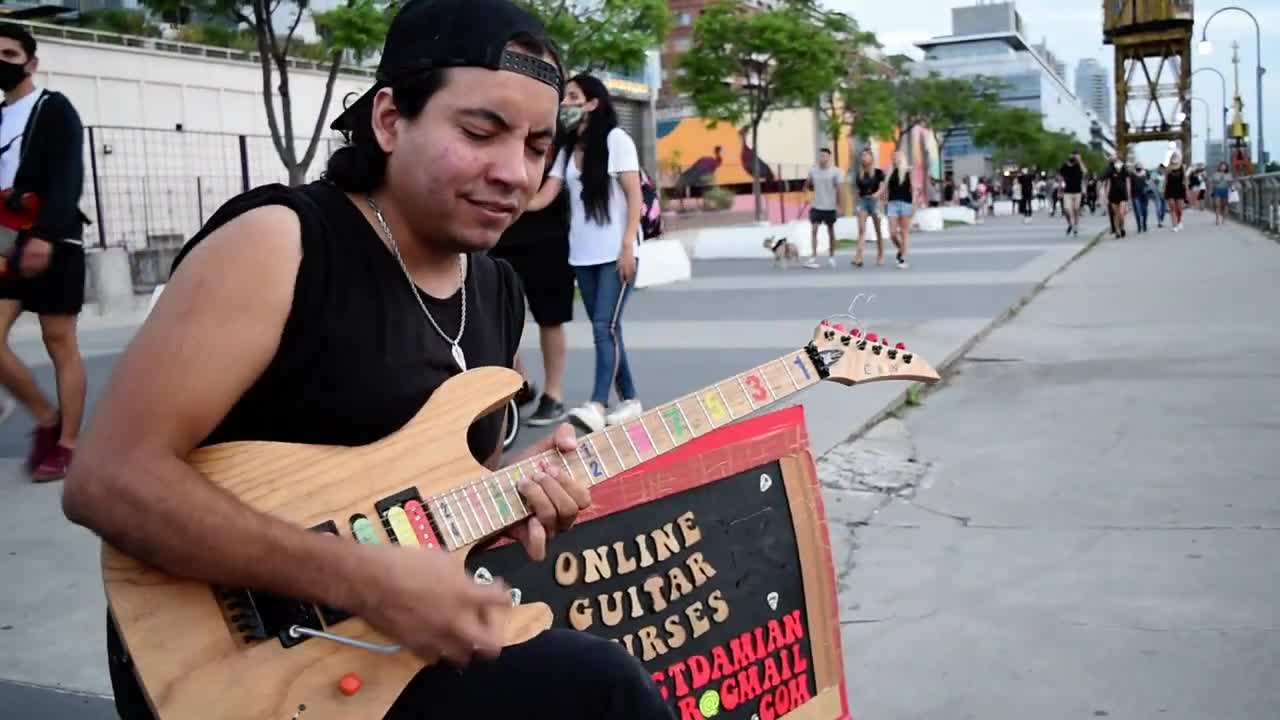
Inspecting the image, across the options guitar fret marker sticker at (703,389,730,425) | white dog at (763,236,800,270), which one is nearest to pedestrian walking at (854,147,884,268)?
white dog at (763,236,800,270)

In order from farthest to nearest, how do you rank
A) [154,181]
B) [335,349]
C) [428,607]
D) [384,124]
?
[154,181] < [384,124] < [335,349] < [428,607]

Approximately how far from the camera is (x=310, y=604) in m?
1.72

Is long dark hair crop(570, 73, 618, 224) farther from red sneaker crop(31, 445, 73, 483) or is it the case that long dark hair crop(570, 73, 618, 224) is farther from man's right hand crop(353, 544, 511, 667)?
man's right hand crop(353, 544, 511, 667)

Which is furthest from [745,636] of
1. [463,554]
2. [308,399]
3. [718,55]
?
[718,55]

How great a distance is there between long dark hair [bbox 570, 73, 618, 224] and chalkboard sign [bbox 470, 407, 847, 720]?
3964mm

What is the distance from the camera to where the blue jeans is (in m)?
6.83

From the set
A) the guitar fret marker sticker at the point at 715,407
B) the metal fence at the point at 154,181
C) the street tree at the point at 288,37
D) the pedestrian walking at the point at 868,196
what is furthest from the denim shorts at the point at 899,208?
the guitar fret marker sticker at the point at 715,407

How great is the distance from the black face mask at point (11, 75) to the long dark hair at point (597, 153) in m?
2.64

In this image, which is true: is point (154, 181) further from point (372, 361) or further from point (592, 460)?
point (372, 361)

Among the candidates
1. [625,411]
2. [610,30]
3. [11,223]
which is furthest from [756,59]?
[11,223]

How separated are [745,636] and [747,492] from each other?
32 centimetres

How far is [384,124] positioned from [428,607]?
746 millimetres

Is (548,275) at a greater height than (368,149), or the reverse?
(368,149)

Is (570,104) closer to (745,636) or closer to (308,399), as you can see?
(745,636)
